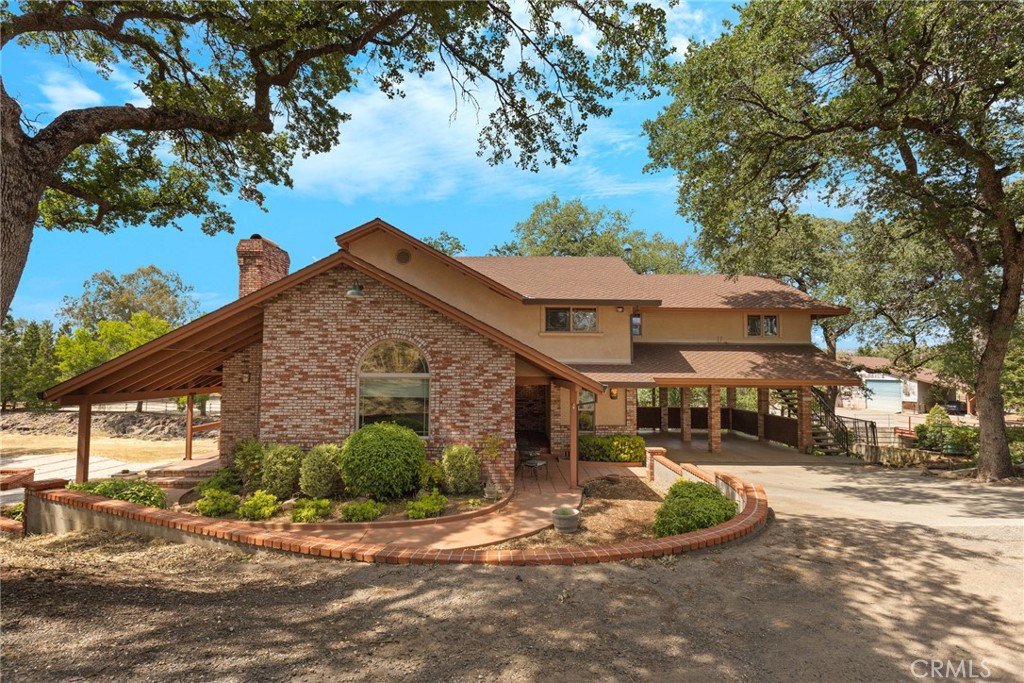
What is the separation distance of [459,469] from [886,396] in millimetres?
66414

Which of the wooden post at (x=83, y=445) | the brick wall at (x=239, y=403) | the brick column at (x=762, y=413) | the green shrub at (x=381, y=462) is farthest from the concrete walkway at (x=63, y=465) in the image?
the brick column at (x=762, y=413)

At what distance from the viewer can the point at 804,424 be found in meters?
19.0

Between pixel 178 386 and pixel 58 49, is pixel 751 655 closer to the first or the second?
pixel 178 386

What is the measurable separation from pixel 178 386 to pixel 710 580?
14.4 meters

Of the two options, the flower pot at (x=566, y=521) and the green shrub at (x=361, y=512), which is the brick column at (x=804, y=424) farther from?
the green shrub at (x=361, y=512)

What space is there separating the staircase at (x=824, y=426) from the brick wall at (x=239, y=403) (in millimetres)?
19472

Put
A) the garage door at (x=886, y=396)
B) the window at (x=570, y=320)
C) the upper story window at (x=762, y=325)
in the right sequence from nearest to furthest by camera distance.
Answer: the window at (x=570, y=320) → the upper story window at (x=762, y=325) → the garage door at (x=886, y=396)

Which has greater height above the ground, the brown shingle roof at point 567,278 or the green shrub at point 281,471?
→ the brown shingle roof at point 567,278

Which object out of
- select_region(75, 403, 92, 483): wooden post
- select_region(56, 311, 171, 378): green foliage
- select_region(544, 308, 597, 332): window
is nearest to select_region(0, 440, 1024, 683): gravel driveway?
select_region(75, 403, 92, 483): wooden post

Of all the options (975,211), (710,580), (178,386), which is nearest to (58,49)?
(178,386)

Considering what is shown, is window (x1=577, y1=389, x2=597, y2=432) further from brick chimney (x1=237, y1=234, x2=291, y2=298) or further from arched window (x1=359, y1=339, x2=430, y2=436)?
brick chimney (x1=237, y1=234, x2=291, y2=298)

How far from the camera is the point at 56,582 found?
5695 millimetres

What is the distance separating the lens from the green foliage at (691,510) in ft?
25.8

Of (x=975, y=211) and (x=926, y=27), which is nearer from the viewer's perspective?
(x=926, y=27)
